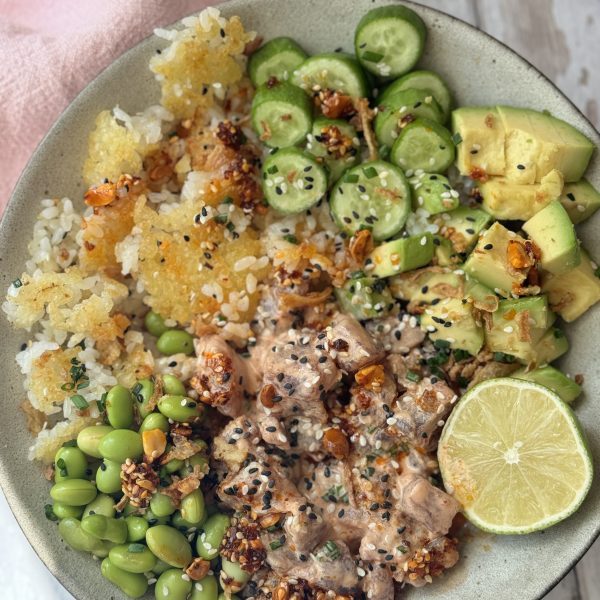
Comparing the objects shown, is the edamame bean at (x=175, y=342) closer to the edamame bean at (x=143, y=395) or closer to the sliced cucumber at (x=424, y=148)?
the edamame bean at (x=143, y=395)

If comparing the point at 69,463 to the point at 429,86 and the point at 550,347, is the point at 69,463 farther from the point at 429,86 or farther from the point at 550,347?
the point at 429,86

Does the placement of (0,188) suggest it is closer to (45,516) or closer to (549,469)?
(45,516)

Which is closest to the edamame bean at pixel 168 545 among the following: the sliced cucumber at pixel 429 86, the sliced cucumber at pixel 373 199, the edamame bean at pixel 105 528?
the edamame bean at pixel 105 528

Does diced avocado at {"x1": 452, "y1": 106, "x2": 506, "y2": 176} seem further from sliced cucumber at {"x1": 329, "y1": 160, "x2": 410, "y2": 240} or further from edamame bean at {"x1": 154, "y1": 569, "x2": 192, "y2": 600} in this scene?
edamame bean at {"x1": 154, "y1": 569, "x2": 192, "y2": 600}

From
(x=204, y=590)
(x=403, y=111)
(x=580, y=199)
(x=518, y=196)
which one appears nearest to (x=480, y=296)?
(x=518, y=196)

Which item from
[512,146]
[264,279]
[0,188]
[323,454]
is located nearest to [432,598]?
[323,454]
